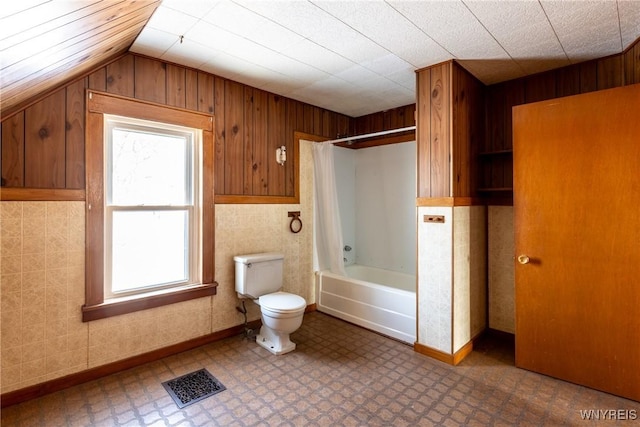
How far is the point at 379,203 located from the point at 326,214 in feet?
2.59

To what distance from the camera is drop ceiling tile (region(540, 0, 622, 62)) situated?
180cm

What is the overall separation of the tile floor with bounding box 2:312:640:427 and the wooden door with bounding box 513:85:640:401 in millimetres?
212

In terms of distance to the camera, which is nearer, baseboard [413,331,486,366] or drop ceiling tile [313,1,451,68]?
drop ceiling tile [313,1,451,68]

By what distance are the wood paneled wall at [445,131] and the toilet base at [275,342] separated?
167cm

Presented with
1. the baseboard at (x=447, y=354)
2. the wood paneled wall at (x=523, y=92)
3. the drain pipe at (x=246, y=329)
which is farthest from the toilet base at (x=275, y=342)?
the wood paneled wall at (x=523, y=92)

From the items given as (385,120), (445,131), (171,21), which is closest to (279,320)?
(445,131)

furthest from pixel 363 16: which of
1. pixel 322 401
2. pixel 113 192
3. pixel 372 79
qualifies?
pixel 322 401

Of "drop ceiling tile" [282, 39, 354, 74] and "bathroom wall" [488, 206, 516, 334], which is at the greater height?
"drop ceiling tile" [282, 39, 354, 74]

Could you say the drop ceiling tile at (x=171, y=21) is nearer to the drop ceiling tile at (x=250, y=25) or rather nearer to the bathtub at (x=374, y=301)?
the drop ceiling tile at (x=250, y=25)

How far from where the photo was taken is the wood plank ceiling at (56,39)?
3.45 ft

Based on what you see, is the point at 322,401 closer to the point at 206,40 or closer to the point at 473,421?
the point at 473,421

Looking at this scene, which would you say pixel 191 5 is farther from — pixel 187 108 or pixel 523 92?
pixel 523 92

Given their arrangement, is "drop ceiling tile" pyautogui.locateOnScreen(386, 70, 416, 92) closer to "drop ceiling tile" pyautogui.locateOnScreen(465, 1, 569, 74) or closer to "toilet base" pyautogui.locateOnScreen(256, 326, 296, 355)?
"drop ceiling tile" pyautogui.locateOnScreen(465, 1, 569, 74)

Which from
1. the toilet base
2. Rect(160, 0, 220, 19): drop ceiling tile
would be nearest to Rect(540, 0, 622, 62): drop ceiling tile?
Rect(160, 0, 220, 19): drop ceiling tile
